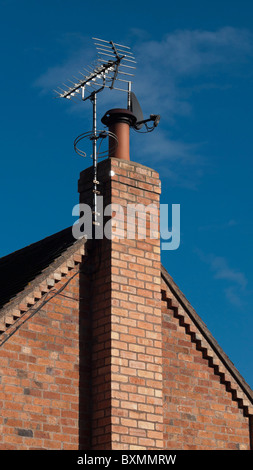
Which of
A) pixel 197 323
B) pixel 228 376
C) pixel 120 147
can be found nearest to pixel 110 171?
pixel 120 147

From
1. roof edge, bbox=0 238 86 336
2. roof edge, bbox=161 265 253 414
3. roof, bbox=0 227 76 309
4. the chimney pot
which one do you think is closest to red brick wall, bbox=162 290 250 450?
roof edge, bbox=161 265 253 414

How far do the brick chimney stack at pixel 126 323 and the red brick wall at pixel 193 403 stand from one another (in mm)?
663

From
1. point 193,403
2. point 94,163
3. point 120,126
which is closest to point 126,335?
point 193,403

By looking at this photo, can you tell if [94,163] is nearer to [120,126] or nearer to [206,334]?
[120,126]

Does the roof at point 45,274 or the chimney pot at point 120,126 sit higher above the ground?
the chimney pot at point 120,126

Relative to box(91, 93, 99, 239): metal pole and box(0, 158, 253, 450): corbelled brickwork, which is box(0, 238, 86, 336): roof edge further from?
box(91, 93, 99, 239): metal pole

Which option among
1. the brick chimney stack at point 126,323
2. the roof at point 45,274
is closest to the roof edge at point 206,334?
the roof at point 45,274

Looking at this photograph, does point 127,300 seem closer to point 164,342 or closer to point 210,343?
point 164,342

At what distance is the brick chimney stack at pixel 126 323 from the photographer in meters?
12.9

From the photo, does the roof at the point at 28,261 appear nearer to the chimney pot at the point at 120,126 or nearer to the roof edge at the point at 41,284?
the roof edge at the point at 41,284

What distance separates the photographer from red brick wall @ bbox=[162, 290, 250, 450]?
14047 mm
